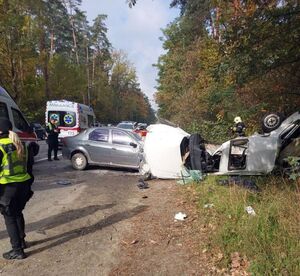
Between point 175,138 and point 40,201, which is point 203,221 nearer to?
point 40,201

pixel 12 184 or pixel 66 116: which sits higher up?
pixel 66 116

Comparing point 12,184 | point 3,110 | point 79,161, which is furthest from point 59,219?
point 79,161

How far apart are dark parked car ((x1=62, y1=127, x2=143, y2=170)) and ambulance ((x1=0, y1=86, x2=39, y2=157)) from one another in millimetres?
1231

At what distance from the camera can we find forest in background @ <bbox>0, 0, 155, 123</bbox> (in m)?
29.2

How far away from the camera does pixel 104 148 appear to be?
1373 cm

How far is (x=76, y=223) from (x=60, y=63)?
43.5m

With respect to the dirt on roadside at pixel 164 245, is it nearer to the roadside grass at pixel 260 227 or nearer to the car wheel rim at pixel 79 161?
the roadside grass at pixel 260 227

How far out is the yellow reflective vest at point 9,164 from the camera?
18.4 ft

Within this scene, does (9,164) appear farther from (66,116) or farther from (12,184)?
(66,116)

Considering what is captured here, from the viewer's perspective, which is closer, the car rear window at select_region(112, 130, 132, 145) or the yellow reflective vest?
the yellow reflective vest

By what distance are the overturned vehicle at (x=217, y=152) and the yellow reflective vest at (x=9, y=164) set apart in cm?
535

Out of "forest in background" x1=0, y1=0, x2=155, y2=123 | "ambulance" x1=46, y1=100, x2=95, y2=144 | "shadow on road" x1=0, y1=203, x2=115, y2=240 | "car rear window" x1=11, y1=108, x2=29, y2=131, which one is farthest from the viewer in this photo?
"forest in background" x1=0, y1=0, x2=155, y2=123

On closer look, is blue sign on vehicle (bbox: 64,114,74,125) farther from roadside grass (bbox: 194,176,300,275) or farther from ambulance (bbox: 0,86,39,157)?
roadside grass (bbox: 194,176,300,275)

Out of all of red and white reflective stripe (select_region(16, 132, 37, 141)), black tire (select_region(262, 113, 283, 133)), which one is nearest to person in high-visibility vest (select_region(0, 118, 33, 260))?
black tire (select_region(262, 113, 283, 133))
